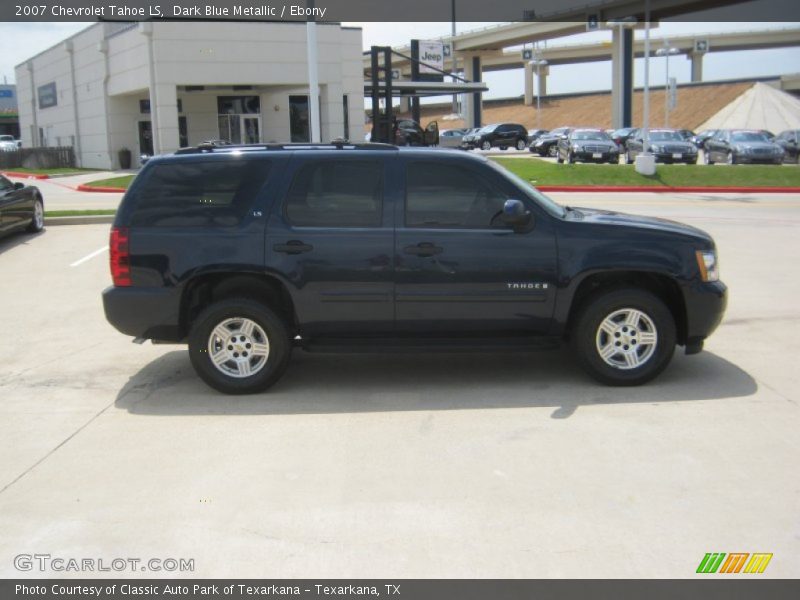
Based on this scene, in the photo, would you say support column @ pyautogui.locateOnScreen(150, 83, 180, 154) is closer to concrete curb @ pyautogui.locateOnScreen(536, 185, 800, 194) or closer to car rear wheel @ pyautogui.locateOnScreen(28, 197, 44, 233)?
concrete curb @ pyautogui.locateOnScreen(536, 185, 800, 194)

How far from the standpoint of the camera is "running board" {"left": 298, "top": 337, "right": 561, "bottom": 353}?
6582 millimetres

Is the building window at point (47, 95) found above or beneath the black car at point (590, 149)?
above

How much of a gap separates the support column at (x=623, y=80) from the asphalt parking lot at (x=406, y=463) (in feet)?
213

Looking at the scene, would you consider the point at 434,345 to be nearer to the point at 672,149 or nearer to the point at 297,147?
the point at 297,147

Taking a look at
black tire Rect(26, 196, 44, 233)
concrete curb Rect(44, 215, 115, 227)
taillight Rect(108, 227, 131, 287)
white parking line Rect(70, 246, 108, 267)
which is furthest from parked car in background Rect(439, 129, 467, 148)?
taillight Rect(108, 227, 131, 287)

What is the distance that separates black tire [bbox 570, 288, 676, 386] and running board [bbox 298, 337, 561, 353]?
10.2 inches

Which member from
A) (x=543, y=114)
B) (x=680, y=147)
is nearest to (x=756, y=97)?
(x=543, y=114)

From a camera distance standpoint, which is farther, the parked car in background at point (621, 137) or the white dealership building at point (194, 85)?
the parked car in background at point (621, 137)

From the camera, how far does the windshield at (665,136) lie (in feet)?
117

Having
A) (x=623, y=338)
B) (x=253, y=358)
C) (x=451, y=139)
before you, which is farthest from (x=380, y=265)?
(x=451, y=139)

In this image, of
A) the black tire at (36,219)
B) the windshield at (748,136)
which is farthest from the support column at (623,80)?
the black tire at (36,219)

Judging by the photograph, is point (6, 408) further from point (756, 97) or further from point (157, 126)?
point (756, 97)

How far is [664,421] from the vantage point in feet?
19.1

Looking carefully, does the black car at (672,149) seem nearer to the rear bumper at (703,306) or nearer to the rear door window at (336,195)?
the rear bumper at (703,306)
